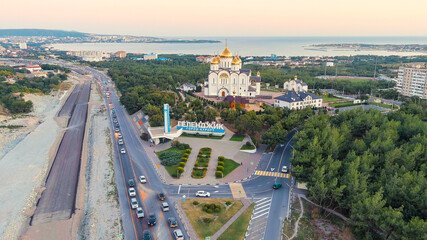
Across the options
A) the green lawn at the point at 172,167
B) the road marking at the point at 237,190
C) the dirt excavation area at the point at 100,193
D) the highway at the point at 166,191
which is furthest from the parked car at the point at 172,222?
the green lawn at the point at 172,167

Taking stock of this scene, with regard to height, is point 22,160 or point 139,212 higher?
point 139,212

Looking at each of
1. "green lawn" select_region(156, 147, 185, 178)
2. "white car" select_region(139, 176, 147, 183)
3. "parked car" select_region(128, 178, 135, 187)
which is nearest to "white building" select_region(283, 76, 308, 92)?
"green lawn" select_region(156, 147, 185, 178)

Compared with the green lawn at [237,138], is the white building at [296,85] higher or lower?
higher

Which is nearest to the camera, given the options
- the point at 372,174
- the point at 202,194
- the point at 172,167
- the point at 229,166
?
the point at 372,174

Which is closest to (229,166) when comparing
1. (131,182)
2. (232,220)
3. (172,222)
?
(232,220)

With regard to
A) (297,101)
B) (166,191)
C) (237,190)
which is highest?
(297,101)

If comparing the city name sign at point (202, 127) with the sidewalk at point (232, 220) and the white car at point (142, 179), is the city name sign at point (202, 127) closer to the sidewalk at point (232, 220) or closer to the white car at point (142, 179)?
the white car at point (142, 179)

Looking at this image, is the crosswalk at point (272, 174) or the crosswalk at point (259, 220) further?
the crosswalk at point (272, 174)

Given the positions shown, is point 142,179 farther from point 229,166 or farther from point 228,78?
point 228,78
